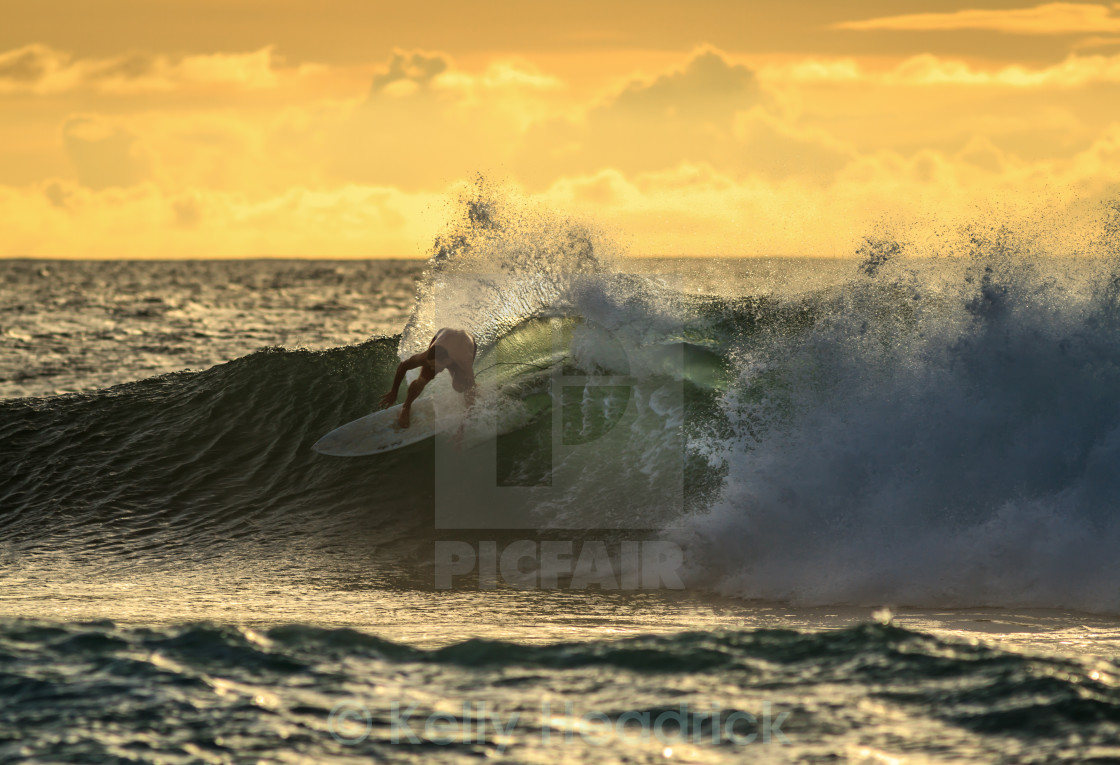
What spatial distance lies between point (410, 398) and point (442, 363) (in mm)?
474

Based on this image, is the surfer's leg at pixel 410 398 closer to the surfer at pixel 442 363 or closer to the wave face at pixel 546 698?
the surfer at pixel 442 363

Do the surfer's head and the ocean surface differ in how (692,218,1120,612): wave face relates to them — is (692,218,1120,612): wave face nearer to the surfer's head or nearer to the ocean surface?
the ocean surface

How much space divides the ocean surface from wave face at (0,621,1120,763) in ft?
0.06

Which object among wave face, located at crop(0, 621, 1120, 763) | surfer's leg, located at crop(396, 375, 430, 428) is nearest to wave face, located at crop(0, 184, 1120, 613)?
surfer's leg, located at crop(396, 375, 430, 428)

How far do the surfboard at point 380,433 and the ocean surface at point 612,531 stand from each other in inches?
6.9

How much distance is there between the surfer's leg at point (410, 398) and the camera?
350 inches

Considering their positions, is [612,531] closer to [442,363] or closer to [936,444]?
[442,363]

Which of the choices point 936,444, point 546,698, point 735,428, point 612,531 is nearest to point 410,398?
point 612,531

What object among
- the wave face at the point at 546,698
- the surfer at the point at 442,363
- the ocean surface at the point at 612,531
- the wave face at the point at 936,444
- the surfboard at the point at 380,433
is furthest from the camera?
the surfboard at the point at 380,433

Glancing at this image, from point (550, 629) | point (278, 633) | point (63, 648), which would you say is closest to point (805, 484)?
point (550, 629)

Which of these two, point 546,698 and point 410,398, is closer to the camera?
point 546,698

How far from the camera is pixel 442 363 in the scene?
895cm

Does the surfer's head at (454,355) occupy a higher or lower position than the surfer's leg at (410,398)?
higher

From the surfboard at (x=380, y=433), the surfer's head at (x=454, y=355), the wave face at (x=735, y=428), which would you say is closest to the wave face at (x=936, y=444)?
the wave face at (x=735, y=428)
